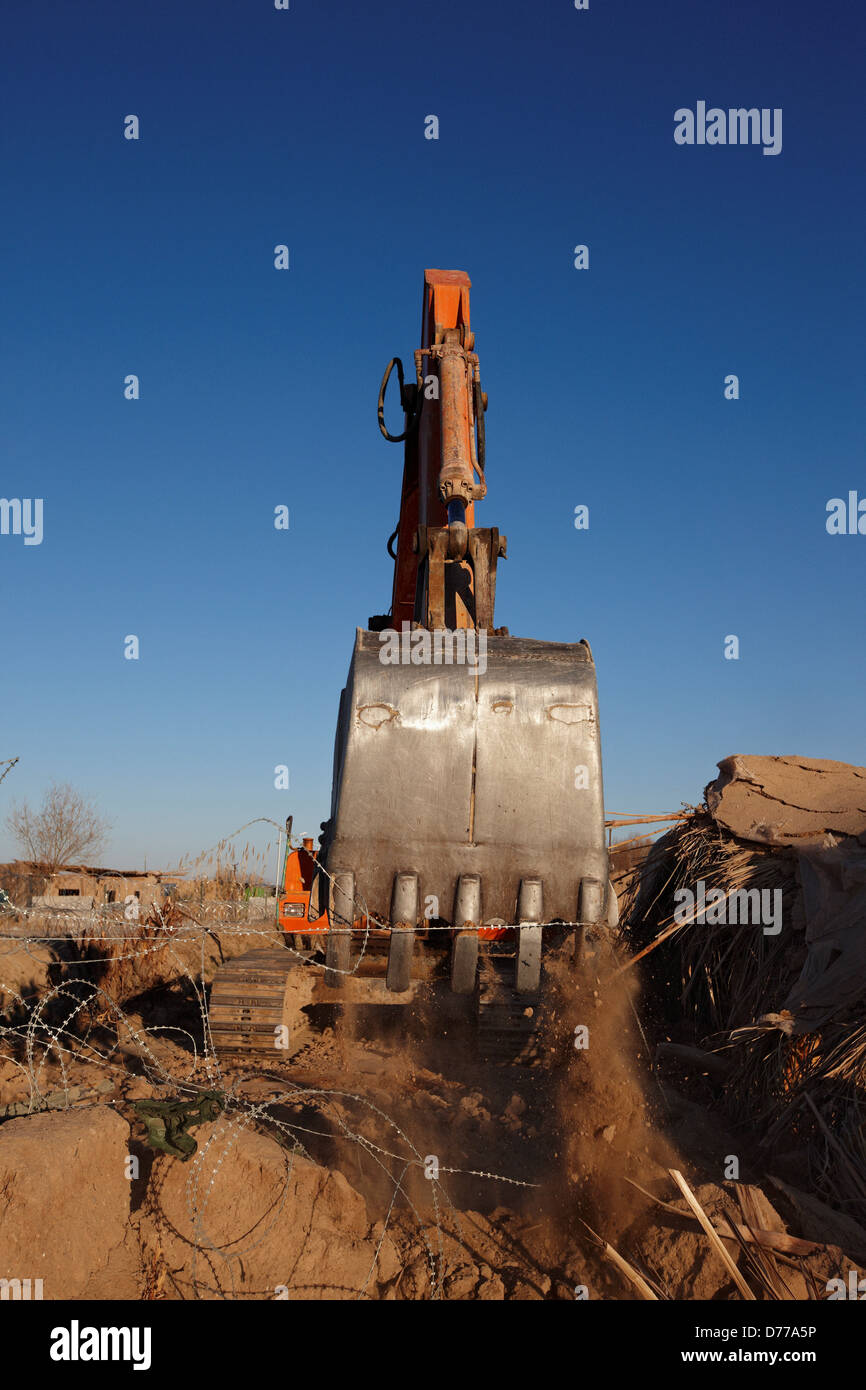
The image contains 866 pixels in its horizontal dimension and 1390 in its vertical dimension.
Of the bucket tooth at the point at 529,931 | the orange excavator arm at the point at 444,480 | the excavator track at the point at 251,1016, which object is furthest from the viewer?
the excavator track at the point at 251,1016

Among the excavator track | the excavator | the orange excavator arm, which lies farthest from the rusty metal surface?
the excavator track

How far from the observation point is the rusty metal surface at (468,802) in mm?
4277

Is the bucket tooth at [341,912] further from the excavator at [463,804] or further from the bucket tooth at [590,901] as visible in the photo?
the bucket tooth at [590,901]

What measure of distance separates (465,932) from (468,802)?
2.12 feet

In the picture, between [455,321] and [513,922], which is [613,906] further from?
[455,321]

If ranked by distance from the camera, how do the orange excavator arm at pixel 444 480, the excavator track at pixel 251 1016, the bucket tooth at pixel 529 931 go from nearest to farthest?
the bucket tooth at pixel 529 931 → the orange excavator arm at pixel 444 480 → the excavator track at pixel 251 1016

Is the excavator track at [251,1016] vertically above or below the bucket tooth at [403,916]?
below

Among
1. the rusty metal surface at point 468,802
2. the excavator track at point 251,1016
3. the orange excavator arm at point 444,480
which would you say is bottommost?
the excavator track at point 251,1016

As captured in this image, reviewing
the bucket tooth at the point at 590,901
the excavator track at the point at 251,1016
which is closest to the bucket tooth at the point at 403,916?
the bucket tooth at the point at 590,901

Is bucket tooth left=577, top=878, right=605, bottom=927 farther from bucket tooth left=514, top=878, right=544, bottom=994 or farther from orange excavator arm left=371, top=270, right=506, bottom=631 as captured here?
orange excavator arm left=371, top=270, right=506, bottom=631

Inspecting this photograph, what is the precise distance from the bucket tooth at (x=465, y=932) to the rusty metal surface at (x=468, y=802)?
0.04 metres

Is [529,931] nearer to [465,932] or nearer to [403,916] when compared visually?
[465,932]
